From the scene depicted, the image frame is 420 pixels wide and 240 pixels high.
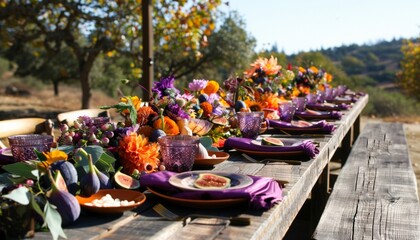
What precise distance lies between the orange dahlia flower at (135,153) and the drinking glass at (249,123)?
994 millimetres

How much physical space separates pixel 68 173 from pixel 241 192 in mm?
534

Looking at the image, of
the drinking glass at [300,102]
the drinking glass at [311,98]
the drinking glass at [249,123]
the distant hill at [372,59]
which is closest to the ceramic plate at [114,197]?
the drinking glass at [249,123]

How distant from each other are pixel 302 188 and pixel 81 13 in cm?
923

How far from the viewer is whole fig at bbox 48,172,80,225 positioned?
130 cm

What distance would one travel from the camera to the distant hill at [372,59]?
4303cm

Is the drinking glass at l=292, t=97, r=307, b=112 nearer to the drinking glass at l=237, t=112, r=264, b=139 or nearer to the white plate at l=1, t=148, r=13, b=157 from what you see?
the drinking glass at l=237, t=112, r=264, b=139

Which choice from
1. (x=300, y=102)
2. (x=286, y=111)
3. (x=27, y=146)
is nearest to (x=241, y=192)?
(x=27, y=146)

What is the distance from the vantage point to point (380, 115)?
16.5 metres

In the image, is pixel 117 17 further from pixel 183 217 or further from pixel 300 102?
pixel 183 217

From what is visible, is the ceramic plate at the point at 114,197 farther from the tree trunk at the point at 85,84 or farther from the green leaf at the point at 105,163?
the tree trunk at the point at 85,84

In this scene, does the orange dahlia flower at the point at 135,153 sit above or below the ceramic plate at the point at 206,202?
above

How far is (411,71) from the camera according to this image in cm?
1697

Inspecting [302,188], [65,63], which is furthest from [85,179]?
[65,63]

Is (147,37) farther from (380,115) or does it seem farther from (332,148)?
(380,115)
